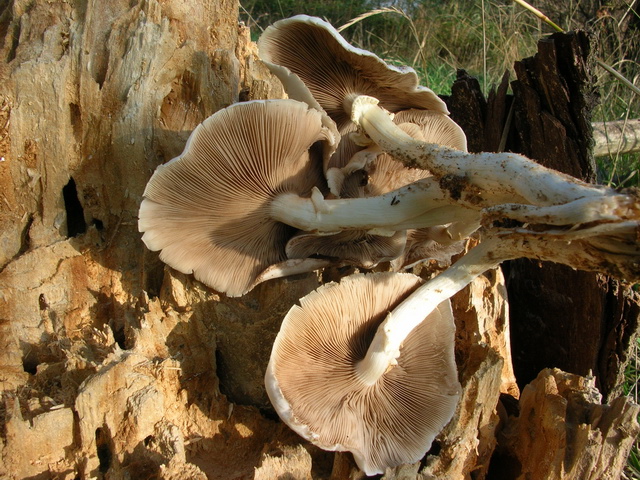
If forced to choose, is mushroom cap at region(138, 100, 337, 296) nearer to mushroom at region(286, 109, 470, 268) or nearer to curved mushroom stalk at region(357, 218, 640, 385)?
mushroom at region(286, 109, 470, 268)

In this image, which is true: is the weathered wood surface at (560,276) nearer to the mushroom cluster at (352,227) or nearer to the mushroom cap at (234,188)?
the mushroom cluster at (352,227)

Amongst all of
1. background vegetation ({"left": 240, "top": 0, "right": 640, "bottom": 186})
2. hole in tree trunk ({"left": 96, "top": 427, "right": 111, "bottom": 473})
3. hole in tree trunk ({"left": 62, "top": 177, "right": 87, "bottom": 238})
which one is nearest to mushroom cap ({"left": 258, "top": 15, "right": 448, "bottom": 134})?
hole in tree trunk ({"left": 62, "top": 177, "right": 87, "bottom": 238})

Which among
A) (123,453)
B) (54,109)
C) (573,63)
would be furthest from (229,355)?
(573,63)

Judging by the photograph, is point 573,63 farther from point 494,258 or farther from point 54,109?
point 54,109

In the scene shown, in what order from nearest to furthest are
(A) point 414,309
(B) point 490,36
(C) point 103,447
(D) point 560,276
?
(C) point 103,447 → (A) point 414,309 → (D) point 560,276 → (B) point 490,36

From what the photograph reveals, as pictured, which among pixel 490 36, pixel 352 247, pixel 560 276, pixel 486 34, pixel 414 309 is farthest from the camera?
pixel 490 36

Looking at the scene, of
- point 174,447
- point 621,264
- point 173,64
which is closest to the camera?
point 621,264

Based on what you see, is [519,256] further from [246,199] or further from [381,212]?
[246,199]

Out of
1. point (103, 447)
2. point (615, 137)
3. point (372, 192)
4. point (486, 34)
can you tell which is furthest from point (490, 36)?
point (103, 447)
